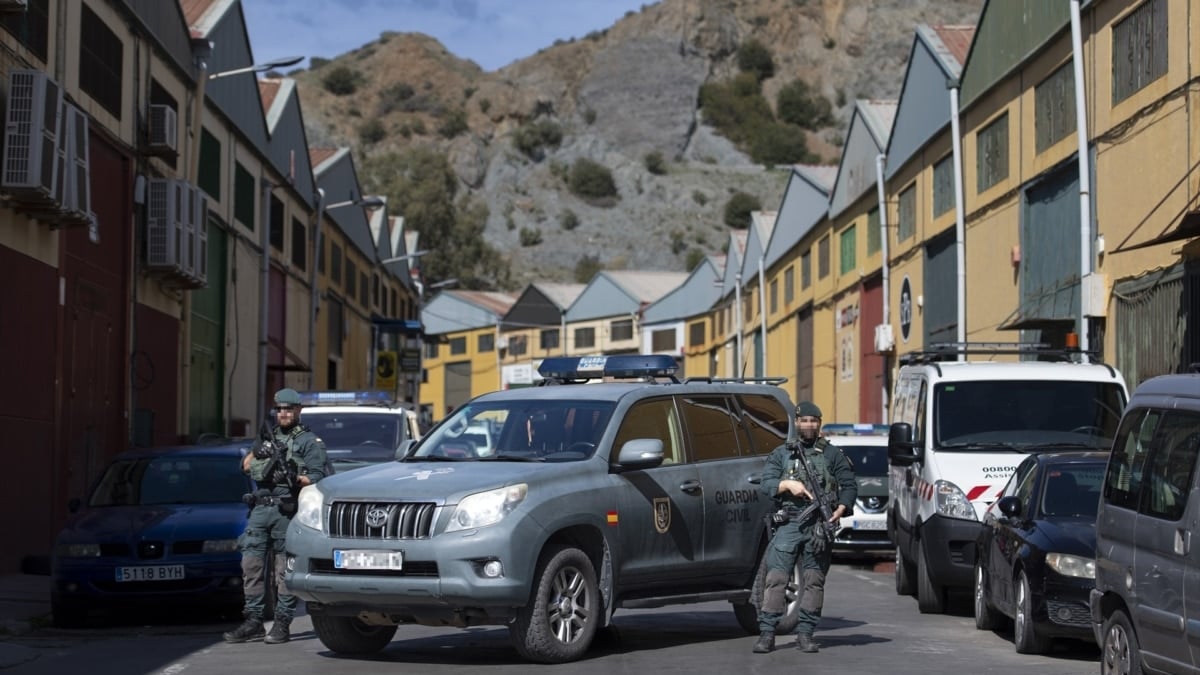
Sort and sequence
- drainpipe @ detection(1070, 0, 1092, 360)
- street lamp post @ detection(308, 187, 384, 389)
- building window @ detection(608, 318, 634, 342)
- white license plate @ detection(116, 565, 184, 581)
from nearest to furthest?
1. white license plate @ detection(116, 565, 184, 581)
2. drainpipe @ detection(1070, 0, 1092, 360)
3. street lamp post @ detection(308, 187, 384, 389)
4. building window @ detection(608, 318, 634, 342)

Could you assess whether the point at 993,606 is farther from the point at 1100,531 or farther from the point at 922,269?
the point at 922,269

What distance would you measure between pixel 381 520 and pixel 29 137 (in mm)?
10328

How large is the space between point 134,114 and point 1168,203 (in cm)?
1564

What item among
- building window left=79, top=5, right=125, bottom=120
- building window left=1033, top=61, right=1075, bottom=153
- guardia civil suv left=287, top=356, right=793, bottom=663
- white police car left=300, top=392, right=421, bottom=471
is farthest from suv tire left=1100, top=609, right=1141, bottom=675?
building window left=79, top=5, right=125, bottom=120

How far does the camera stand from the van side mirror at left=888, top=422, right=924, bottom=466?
15.4m

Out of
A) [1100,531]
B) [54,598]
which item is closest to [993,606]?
[1100,531]

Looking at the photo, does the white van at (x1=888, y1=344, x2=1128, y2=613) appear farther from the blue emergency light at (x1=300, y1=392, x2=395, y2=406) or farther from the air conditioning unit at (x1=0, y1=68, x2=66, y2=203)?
the air conditioning unit at (x1=0, y1=68, x2=66, y2=203)

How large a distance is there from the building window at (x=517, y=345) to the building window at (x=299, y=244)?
Answer: 44.1 m

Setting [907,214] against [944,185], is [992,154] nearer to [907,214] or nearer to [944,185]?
[944,185]

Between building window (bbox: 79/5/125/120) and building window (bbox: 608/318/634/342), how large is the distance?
2327 inches

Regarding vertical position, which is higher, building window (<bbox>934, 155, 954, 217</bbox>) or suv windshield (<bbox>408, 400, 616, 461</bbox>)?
building window (<bbox>934, 155, 954, 217</bbox>)

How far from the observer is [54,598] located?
14203 millimetres

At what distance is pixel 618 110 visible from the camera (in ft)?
515

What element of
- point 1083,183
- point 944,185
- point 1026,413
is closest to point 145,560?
point 1026,413
